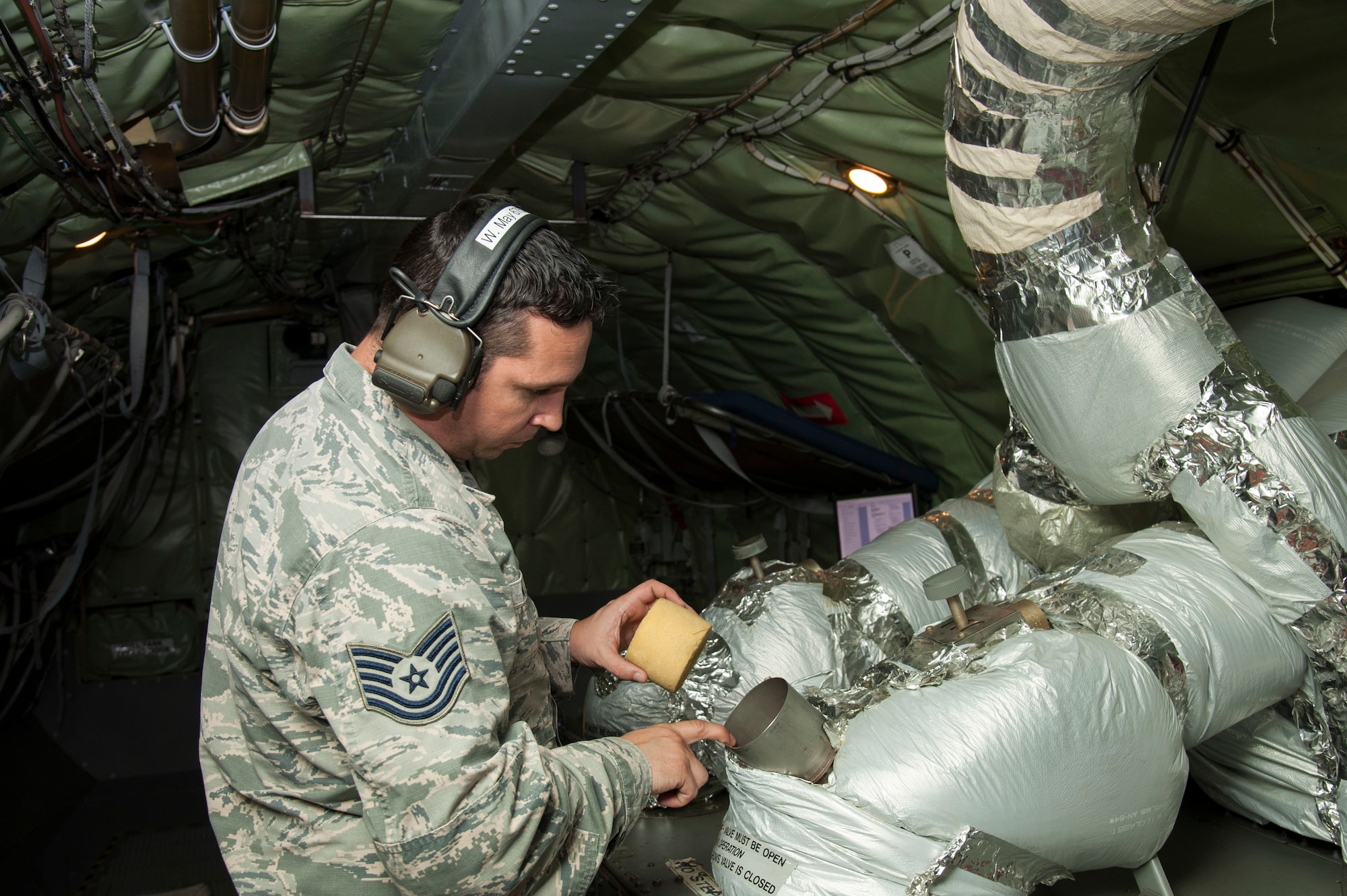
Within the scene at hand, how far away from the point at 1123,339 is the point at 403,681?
4.43 ft

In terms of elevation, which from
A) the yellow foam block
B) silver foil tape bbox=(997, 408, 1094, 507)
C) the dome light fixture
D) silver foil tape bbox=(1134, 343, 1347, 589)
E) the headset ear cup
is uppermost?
the dome light fixture

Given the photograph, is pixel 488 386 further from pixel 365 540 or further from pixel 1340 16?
pixel 1340 16

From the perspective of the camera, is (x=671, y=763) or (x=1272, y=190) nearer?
(x=671, y=763)

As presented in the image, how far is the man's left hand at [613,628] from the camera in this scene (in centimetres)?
172

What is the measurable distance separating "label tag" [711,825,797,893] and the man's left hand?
1.15ft

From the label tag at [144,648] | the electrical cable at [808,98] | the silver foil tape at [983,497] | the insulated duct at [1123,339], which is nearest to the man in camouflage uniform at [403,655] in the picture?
the insulated duct at [1123,339]

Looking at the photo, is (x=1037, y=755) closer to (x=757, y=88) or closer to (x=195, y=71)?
(x=757, y=88)

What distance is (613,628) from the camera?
174cm

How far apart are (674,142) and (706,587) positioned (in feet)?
11.8

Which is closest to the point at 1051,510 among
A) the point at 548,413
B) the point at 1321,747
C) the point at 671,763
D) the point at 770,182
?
the point at 1321,747

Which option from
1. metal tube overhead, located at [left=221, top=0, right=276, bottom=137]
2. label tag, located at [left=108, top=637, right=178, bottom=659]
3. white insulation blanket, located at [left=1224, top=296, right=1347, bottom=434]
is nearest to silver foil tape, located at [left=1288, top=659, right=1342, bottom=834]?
white insulation blanket, located at [left=1224, top=296, right=1347, bottom=434]

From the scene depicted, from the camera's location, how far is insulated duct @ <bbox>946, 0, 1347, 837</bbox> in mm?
1563

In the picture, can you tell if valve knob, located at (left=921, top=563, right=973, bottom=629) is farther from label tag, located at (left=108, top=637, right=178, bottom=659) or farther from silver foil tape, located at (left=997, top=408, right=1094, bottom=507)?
label tag, located at (left=108, top=637, right=178, bottom=659)

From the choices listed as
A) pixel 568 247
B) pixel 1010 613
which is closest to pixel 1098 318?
pixel 1010 613
